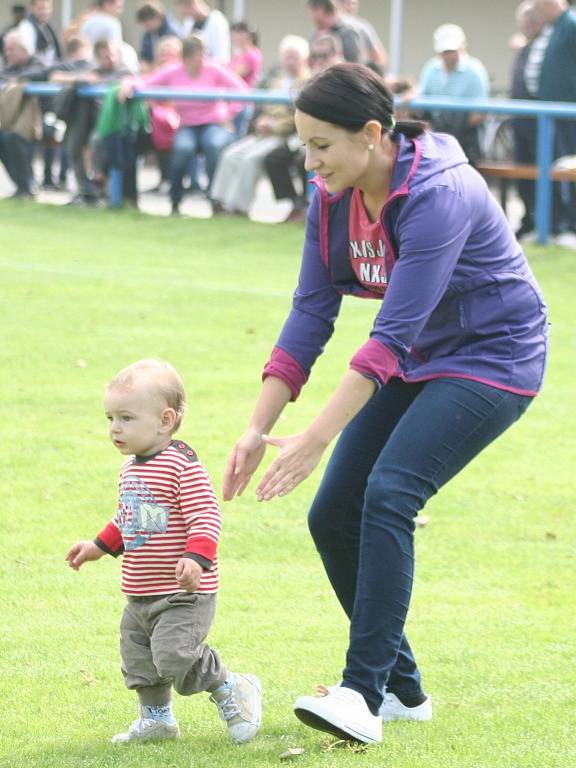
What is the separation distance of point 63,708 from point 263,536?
1.98 metres

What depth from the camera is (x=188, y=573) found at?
3.92 meters

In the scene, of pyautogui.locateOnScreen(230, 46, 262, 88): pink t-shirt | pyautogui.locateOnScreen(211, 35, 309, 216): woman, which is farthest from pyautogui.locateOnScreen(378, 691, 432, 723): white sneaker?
pyautogui.locateOnScreen(230, 46, 262, 88): pink t-shirt

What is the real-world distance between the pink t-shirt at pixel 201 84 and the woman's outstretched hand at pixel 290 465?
13.4 metres

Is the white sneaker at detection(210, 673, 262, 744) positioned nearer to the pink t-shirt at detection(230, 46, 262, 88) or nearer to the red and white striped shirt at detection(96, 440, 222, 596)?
the red and white striped shirt at detection(96, 440, 222, 596)

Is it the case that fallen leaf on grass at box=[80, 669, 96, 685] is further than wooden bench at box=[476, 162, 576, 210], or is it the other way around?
wooden bench at box=[476, 162, 576, 210]

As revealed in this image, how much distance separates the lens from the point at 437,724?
4461 millimetres

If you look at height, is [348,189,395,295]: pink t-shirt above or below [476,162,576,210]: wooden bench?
above

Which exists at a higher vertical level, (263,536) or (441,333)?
(441,333)

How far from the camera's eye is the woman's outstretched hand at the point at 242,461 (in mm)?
4223

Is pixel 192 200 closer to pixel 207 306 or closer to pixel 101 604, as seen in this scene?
pixel 207 306

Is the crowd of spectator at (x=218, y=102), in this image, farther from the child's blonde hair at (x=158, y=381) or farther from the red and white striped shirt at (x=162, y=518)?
the red and white striped shirt at (x=162, y=518)

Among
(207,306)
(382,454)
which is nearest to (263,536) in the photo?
(382,454)

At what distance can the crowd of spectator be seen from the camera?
15.1 meters

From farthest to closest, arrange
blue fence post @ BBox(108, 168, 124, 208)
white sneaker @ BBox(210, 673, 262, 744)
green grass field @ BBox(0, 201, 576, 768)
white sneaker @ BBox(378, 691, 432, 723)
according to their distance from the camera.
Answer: blue fence post @ BBox(108, 168, 124, 208), white sneaker @ BBox(378, 691, 432, 723), green grass field @ BBox(0, 201, 576, 768), white sneaker @ BBox(210, 673, 262, 744)
